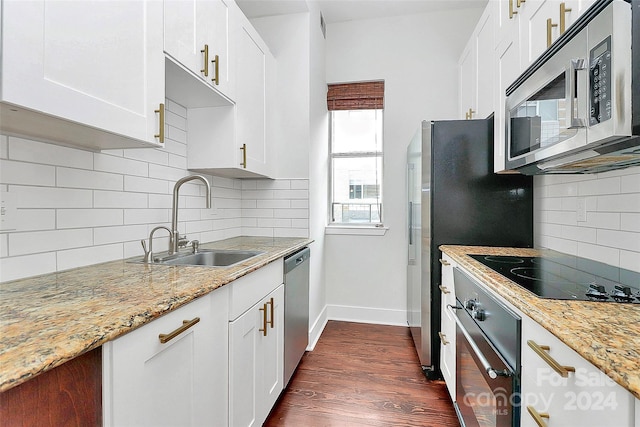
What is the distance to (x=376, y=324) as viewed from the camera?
326 centimetres

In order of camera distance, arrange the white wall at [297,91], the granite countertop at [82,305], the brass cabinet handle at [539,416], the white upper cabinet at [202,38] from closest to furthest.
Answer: the granite countertop at [82,305], the brass cabinet handle at [539,416], the white upper cabinet at [202,38], the white wall at [297,91]

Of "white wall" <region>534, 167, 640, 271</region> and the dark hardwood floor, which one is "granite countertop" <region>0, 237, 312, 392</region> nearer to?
the dark hardwood floor

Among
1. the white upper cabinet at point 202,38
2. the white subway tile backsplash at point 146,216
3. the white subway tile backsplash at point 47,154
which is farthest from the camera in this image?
the white subway tile backsplash at point 146,216

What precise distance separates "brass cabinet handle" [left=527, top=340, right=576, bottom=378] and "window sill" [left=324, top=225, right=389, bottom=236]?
2383 millimetres

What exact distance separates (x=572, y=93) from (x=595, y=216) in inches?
32.1

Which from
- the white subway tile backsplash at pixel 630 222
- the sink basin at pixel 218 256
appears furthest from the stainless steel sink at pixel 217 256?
the white subway tile backsplash at pixel 630 222

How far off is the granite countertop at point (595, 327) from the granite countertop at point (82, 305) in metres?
0.95

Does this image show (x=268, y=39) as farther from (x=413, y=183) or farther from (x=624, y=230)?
(x=624, y=230)

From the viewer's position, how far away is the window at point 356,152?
3.37 metres

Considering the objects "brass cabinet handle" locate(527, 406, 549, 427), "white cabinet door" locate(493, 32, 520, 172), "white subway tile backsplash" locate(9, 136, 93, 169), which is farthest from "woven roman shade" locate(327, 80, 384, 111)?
"brass cabinet handle" locate(527, 406, 549, 427)

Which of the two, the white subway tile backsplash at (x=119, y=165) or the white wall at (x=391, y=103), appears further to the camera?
the white wall at (x=391, y=103)

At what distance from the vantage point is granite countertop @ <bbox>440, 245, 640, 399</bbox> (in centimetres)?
58

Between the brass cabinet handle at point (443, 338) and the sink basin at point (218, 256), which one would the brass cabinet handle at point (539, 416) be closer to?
the brass cabinet handle at point (443, 338)

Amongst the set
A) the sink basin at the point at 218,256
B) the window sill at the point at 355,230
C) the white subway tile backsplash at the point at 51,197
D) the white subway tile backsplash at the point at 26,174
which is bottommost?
the sink basin at the point at 218,256
